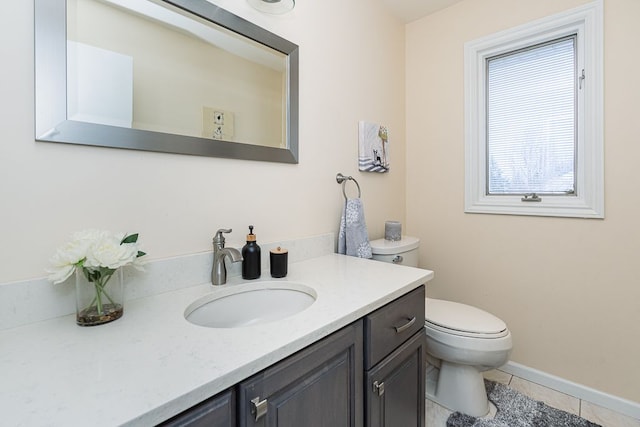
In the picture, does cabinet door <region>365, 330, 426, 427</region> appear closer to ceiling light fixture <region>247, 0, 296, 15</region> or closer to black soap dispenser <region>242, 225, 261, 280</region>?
black soap dispenser <region>242, 225, 261, 280</region>

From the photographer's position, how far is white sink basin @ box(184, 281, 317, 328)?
95 cm

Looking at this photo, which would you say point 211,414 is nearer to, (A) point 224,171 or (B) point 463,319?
(A) point 224,171

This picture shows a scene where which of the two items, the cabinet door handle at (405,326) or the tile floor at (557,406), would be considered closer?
the cabinet door handle at (405,326)

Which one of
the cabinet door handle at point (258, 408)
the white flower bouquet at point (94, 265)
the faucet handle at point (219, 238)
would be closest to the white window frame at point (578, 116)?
the faucet handle at point (219, 238)

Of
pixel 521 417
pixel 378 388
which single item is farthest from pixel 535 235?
pixel 378 388

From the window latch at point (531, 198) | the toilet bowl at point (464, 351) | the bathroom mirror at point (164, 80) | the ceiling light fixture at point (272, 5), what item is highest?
the ceiling light fixture at point (272, 5)

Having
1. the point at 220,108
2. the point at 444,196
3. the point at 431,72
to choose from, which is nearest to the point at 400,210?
the point at 444,196

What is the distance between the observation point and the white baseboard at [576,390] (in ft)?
4.87

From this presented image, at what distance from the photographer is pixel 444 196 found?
2070mm

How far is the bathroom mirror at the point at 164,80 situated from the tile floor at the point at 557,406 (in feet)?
4.81

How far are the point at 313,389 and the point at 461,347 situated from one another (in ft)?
3.25

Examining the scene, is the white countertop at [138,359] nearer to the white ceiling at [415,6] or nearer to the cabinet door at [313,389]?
the cabinet door at [313,389]

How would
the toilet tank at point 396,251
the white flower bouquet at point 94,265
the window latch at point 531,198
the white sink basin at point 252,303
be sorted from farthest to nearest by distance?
the window latch at point 531,198 → the toilet tank at point 396,251 → the white sink basin at point 252,303 → the white flower bouquet at point 94,265

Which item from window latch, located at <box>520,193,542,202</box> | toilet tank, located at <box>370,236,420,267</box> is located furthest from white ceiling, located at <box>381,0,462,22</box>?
toilet tank, located at <box>370,236,420,267</box>
